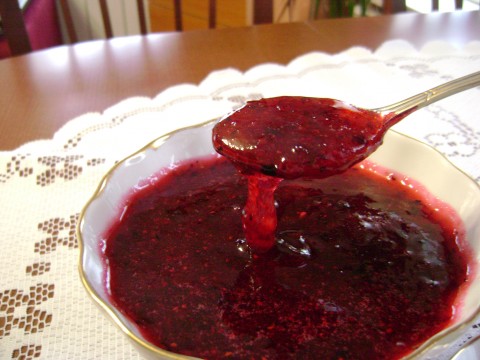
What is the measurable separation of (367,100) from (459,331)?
84cm

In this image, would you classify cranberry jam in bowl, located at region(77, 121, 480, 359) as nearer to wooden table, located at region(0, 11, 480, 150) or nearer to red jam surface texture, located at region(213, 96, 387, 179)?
red jam surface texture, located at region(213, 96, 387, 179)

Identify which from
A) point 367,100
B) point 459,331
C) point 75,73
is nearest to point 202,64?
point 75,73

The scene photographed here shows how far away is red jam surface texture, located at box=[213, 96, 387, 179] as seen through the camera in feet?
2.30

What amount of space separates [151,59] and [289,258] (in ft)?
3.24

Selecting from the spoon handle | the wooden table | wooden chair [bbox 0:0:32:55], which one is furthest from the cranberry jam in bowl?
wooden chair [bbox 0:0:32:55]

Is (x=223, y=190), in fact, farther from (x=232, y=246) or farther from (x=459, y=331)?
(x=459, y=331)

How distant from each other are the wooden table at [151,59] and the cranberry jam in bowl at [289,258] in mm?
479

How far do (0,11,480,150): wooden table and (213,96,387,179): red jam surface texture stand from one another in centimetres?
66

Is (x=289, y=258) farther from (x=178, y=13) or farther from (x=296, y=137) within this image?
(x=178, y=13)

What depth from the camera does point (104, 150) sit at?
1.15 metres

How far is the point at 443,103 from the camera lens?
130cm

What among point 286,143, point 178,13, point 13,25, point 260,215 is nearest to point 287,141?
point 286,143

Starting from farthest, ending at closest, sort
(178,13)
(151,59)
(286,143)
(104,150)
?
(178,13), (151,59), (104,150), (286,143)

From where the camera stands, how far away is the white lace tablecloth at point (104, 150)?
0.74m
